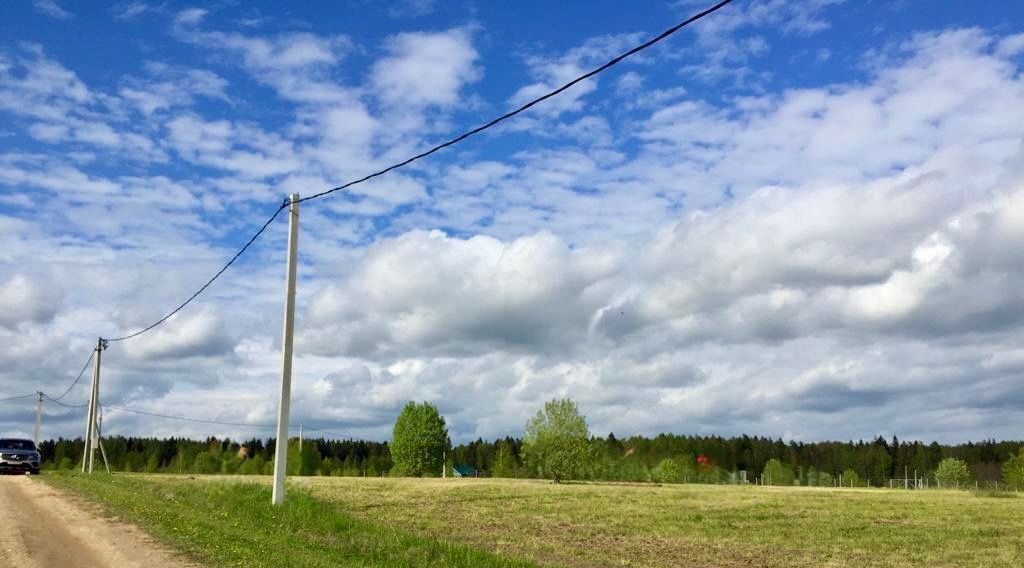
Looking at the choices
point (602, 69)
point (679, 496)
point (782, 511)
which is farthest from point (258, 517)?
point (679, 496)

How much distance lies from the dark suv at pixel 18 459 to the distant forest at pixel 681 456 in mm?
92116

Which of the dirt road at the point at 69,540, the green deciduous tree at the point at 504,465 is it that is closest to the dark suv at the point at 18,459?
the dirt road at the point at 69,540

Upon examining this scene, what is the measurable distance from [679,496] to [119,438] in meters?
160

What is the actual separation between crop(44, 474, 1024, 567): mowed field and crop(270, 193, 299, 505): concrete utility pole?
810mm

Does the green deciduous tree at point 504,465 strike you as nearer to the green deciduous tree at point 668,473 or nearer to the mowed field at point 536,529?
the green deciduous tree at point 668,473

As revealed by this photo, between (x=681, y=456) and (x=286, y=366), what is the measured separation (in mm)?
129921

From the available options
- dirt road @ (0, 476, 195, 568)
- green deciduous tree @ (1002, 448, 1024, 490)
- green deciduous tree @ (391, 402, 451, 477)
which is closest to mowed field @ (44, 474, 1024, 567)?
dirt road @ (0, 476, 195, 568)

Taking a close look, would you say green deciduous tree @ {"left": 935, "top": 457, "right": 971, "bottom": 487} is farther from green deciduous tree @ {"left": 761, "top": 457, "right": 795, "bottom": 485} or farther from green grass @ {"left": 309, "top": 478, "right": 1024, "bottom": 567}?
green grass @ {"left": 309, "top": 478, "right": 1024, "bottom": 567}

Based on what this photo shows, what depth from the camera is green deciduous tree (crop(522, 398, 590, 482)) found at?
7509 cm

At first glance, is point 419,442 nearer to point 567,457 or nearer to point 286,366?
point 567,457

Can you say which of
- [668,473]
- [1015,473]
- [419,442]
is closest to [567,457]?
[419,442]

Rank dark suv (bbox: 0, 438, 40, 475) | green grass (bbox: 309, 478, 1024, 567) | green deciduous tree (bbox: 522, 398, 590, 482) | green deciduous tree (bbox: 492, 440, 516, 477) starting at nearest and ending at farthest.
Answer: green grass (bbox: 309, 478, 1024, 567) < dark suv (bbox: 0, 438, 40, 475) < green deciduous tree (bbox: 522, 398, 590, 482) < green deciduous tree (bbox: 492, 440, 516, 477)

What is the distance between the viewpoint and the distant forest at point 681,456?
486ft

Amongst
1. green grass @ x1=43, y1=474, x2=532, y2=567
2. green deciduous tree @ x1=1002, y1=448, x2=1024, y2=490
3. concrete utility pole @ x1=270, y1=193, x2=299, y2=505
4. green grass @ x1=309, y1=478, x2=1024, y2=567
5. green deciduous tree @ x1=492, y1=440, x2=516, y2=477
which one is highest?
concrete utility pole @ x1=270, y1=193, x2=299, y2=505
